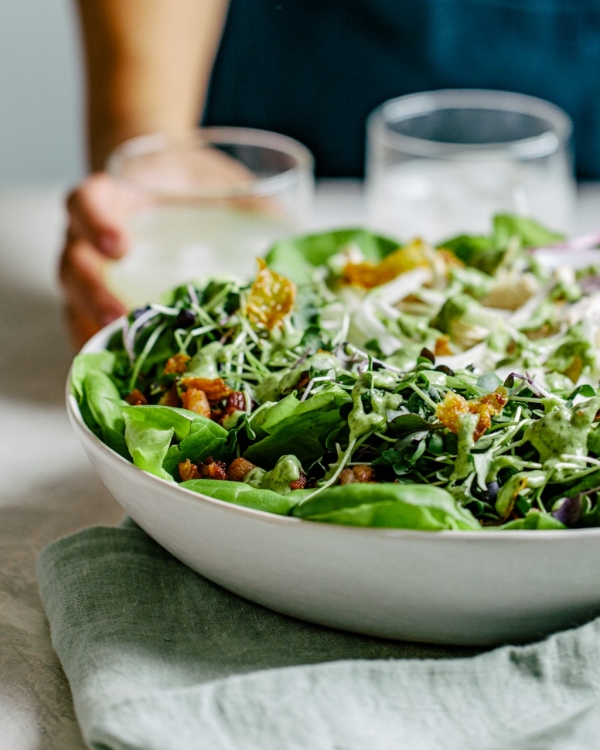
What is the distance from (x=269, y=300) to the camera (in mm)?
1100

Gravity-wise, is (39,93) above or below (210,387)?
below

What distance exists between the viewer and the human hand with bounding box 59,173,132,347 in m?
1.58

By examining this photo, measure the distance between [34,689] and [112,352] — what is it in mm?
436

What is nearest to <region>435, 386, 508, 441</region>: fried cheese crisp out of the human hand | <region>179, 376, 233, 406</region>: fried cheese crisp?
<region>179, 376, 233, 406</region>: fried cheese crisp

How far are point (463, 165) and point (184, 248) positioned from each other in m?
0.49

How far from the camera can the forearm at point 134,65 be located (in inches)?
85.7

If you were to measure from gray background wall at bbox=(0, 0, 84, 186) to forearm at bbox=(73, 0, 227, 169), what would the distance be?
2.03 meters

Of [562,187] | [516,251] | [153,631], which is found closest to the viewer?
[153,631]

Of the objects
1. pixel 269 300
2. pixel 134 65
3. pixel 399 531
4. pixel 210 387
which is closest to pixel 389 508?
pixel 399 531

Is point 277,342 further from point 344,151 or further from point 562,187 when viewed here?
point 344,151

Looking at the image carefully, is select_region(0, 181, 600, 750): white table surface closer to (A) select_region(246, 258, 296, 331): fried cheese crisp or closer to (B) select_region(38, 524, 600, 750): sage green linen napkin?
(B) select_region(38, 524, 600, 750): sage green linen napkin

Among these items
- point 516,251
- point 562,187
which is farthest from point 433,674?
point 562,187

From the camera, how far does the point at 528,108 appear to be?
182 centimetres

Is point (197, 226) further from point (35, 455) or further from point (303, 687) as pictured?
point (303, 687)
